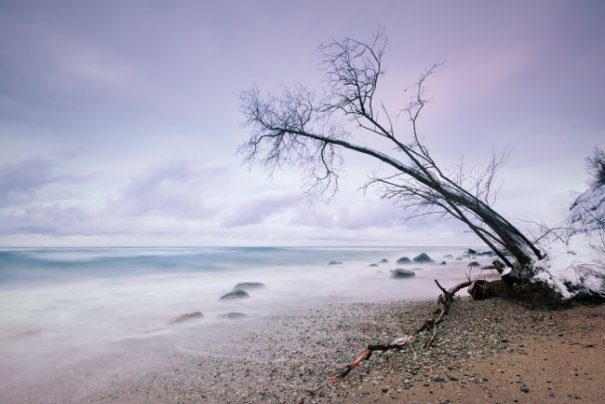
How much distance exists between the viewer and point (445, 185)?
7.18 meters

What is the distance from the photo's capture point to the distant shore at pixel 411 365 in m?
3.44

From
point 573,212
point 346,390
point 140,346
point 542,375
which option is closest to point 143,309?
point 140,346

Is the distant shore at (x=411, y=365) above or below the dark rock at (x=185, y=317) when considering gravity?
above

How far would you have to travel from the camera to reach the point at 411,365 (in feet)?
13.6

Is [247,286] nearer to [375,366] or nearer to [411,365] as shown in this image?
[375,366]

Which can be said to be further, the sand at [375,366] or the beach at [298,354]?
the beach at [298,354]

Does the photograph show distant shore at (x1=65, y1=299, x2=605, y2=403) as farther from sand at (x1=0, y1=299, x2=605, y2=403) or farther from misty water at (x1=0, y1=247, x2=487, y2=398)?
misty water at (x1=0, y1=247, x2=487, y2=398)

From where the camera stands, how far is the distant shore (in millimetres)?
3441

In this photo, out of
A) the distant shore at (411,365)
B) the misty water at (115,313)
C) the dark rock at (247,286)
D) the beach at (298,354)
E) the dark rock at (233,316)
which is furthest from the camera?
the dark rock at (247,286)

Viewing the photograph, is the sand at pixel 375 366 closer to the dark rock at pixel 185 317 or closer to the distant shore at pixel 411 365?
the distant shore at pixel 411 365

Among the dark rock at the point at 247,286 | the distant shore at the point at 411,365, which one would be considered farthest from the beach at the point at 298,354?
the dark rock at the point at 247,286

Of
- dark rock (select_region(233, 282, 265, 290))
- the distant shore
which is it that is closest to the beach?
the distant shore

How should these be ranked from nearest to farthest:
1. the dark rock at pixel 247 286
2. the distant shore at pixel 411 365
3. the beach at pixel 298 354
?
1. the distant shore at pixel 411 365
2. the beach at pixel 298 354
3. the dark rock at pixel 247 286

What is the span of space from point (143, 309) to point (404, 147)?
10068 millimetres
